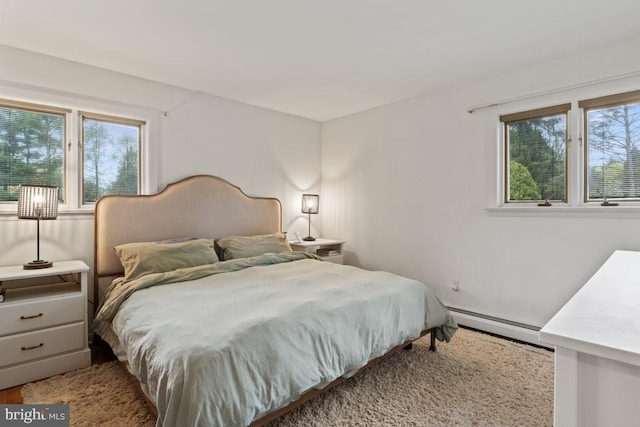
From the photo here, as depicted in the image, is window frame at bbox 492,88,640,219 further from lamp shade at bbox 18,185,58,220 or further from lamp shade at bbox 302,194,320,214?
lamp shade at bbox 18,185,58,220

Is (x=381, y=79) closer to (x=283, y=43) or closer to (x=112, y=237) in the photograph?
(x=283, y=43)

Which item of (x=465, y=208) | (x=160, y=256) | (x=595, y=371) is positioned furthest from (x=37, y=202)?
(x=465, y=208)

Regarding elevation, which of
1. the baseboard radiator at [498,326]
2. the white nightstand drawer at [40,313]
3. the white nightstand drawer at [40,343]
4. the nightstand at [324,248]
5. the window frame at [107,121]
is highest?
the window frame at [107,121]

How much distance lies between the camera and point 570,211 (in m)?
2.69

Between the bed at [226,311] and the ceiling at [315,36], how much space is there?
1.20 metres

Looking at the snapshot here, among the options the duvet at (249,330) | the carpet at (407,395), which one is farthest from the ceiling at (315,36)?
the carpet at (407,395)

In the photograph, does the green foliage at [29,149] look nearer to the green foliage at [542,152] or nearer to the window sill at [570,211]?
the window sill at [570,211]

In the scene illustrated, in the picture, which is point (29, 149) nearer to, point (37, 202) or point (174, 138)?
point (37, 202)

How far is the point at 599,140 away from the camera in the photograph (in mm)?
2648

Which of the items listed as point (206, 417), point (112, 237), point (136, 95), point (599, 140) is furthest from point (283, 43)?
point (599, 140)

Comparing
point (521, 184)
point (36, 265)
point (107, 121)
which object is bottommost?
point (36, 265)

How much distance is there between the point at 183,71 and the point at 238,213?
1.49 metres

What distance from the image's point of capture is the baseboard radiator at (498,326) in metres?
2.88

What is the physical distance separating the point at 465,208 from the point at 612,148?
1.18m
